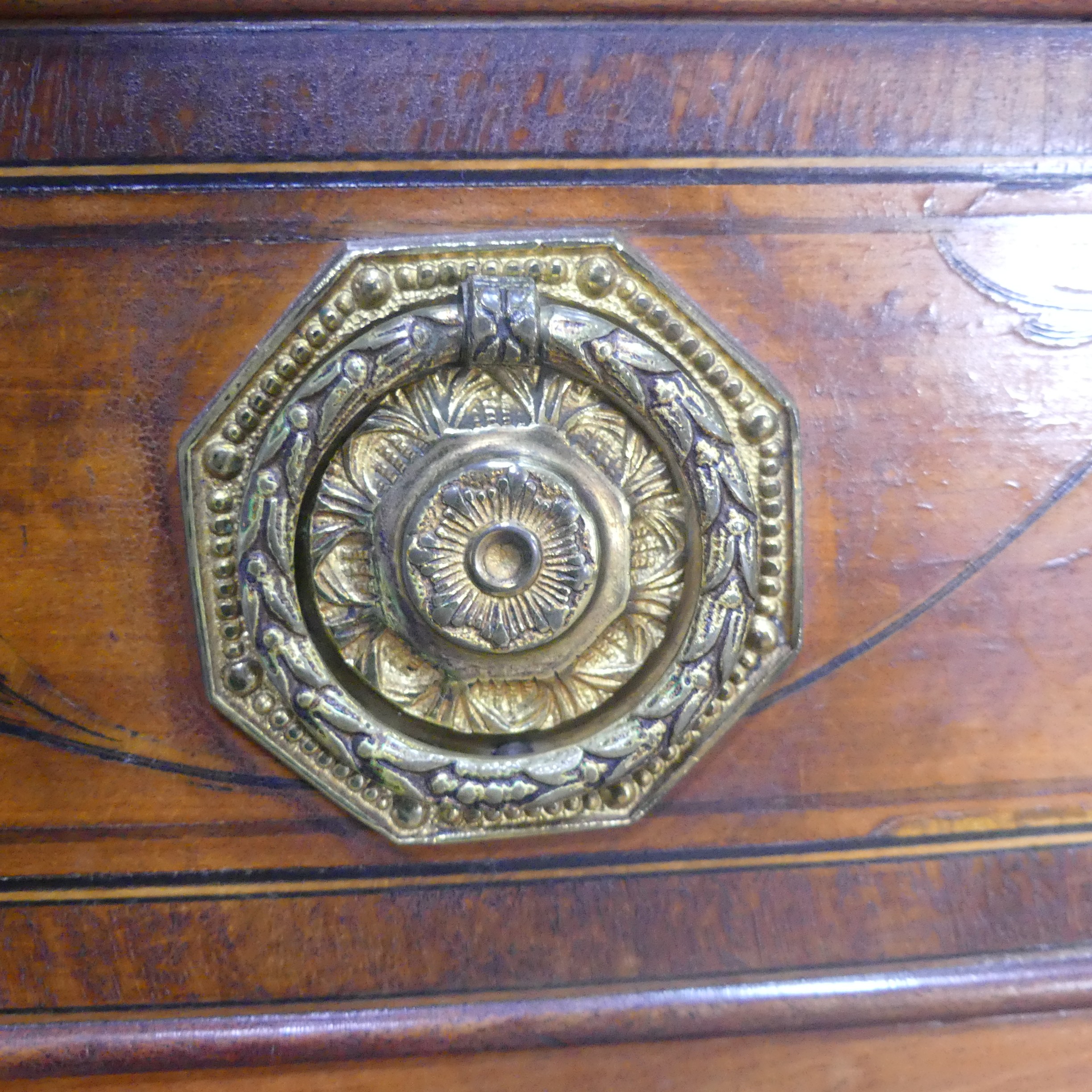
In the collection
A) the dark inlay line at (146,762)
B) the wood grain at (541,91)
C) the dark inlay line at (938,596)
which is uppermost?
the wood grain at (541,91)

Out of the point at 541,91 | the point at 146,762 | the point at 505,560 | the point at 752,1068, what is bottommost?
the point at 752,1068

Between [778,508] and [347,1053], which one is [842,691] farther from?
[347,1053]

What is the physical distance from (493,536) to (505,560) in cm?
2

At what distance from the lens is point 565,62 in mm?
507

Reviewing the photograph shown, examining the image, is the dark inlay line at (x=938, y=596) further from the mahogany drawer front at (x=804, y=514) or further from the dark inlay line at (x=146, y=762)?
the dark inlay line at (x=146, y=762)

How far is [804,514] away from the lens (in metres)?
0.55

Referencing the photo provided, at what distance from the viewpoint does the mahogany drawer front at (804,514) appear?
1.65ft

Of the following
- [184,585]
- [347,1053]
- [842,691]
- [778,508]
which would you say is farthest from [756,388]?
[347,1053]

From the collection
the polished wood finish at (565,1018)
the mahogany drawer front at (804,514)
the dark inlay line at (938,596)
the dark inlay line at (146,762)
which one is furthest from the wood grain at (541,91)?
the polished wood finish at (565,1018)

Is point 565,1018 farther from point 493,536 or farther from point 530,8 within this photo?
point 530,8

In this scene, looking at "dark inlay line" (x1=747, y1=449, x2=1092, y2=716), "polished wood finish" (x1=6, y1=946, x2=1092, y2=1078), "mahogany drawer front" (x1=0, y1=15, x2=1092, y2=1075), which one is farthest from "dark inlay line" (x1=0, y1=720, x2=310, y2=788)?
"dark inlay line" (x1=747, y1=449, x2=1092, y2=716)

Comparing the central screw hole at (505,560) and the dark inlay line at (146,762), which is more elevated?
the central screw hole at (505,560)

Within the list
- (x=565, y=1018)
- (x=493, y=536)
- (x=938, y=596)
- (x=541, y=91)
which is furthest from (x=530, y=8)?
(x=565, y=1018)

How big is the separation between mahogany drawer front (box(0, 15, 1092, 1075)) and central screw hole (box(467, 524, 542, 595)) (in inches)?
6.1
